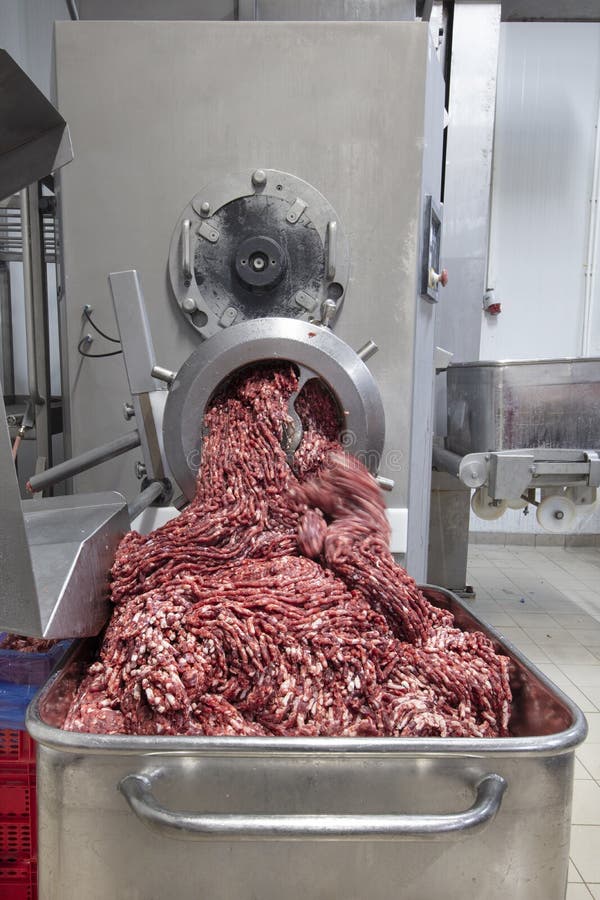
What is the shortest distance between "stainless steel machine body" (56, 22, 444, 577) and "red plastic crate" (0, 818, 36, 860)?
910 millimetres

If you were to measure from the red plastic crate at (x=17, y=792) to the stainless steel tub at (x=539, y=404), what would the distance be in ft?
5.93

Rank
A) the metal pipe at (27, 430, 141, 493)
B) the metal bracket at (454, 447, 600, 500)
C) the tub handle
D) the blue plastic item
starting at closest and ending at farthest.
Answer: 1. the tub handle
2. the blue plastic item
3. the metal pipe at (27, 430, 141, 493)
4. the metal bracket at (454, 447, 600, 500)

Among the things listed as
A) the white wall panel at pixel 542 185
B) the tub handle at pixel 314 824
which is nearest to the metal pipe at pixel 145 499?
the tub handle at pixel 314 824

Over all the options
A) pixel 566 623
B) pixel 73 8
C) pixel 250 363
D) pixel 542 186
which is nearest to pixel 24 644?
pixel 250 363

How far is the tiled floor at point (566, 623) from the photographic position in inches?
61.3

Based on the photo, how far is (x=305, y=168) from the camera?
1.44 metres

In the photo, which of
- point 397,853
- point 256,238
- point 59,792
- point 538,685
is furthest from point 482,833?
point 256,238

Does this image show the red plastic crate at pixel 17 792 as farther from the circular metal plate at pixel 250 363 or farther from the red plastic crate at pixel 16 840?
the circular metal plate at pixel 250 363

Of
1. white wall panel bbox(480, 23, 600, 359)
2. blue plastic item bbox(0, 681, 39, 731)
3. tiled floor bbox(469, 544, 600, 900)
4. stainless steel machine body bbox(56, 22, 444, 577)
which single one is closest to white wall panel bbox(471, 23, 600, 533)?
white wall panel bbox(480, 23, 600, 359)

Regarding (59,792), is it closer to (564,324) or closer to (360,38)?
(360,38)

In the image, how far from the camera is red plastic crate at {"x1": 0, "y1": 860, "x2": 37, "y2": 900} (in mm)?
852

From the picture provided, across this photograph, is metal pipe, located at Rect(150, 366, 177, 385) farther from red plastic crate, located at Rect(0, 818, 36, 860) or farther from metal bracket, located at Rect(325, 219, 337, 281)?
red plastic crate, located at Rect(0, 818, 36, 860)

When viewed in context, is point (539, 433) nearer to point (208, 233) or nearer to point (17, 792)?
point (208, 233)

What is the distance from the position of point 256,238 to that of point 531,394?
1261 millimetres
